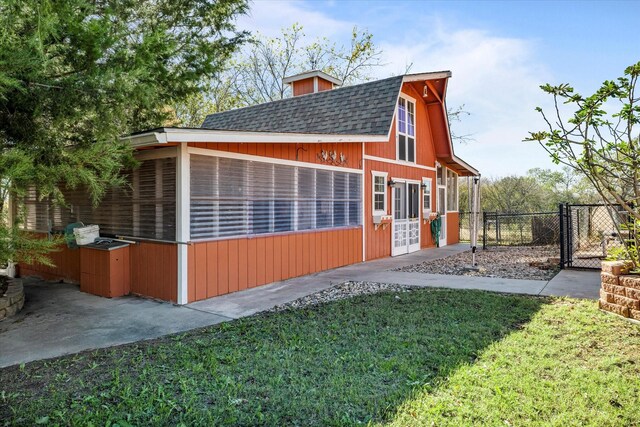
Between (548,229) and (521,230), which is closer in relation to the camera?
(548,229)

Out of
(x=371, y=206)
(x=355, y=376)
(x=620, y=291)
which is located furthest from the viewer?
(x=371, y=206)

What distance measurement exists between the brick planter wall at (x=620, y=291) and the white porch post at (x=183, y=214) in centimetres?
543

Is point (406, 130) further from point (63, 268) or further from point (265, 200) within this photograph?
point (63, 268)

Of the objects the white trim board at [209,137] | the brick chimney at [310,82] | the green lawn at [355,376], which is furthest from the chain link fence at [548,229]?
the green lawn at [355,376]

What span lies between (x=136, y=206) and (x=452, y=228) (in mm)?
11928

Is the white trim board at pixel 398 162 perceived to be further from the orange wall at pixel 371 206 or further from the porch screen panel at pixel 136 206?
the porch screen panel at pixel 136 206

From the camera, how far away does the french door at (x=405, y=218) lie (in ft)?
36.4

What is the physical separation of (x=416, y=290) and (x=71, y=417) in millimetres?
4932

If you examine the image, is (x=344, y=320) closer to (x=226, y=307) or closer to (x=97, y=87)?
(x=226, y=307)

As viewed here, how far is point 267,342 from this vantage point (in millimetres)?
3938

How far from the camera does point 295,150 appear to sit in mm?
7414

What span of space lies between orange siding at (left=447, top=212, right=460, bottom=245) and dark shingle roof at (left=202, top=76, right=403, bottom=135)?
6.46 m

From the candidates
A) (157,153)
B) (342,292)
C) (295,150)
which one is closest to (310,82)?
(295,150)

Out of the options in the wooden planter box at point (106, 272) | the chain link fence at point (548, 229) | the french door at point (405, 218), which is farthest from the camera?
the chain link fence at point (548, 229)
